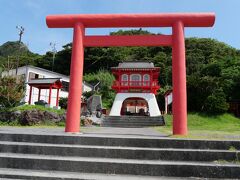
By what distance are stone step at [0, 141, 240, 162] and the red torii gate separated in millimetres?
1884

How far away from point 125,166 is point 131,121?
50.3 feet

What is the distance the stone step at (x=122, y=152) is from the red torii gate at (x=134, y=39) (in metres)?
1.88

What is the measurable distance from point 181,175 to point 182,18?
4.73m

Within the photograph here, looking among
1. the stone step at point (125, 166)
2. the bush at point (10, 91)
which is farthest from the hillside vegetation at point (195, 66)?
the stone step at point (125, 166)

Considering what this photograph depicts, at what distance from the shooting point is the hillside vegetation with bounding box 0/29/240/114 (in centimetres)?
2627

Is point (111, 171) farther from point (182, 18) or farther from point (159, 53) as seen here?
point (159, 53)

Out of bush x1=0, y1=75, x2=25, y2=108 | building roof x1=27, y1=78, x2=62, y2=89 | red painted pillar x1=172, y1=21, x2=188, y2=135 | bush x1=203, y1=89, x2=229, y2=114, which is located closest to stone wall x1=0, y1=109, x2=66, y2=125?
bush x1=0, y1=75, x2=25, y2=108

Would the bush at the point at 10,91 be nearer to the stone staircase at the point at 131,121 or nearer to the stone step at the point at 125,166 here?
the stone staircase at the point at 131,121

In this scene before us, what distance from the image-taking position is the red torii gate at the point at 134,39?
7.07m

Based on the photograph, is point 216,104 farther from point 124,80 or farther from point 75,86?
point 75,86

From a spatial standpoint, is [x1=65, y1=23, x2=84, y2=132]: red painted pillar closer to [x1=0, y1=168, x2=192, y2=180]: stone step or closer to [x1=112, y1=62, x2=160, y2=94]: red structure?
[x1=0, y1=168, x2=192, y2=180]: stone step

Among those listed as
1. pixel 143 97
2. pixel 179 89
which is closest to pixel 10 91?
pixel 143 97

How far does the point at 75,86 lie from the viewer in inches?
293

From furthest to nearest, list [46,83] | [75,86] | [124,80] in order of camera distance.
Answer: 1. [46,83]
2. [124,80]
3. [75,86]
